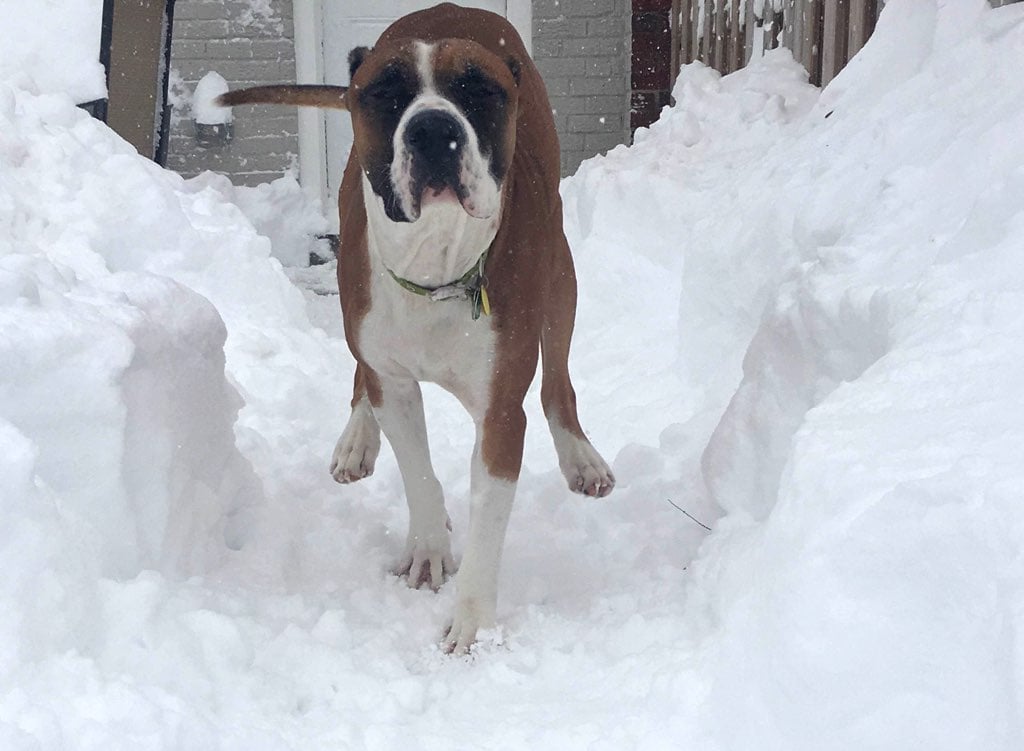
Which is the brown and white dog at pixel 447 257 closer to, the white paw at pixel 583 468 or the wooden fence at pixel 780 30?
the white paw at pixel 583 468

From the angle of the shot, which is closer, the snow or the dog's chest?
the dog's chest

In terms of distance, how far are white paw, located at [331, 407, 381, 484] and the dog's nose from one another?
112cm

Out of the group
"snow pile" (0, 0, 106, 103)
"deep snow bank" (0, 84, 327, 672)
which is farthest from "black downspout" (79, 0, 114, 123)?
"deep snow bank" (0, 84, 327, 672)

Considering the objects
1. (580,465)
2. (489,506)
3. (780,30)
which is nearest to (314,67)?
(780,30)

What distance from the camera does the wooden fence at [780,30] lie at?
5.10 metres

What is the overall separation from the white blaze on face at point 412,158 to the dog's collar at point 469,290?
213 millimetres

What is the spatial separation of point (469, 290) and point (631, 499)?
3.38 ft

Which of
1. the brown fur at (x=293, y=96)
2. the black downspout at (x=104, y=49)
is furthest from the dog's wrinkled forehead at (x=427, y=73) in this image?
the black downspout at (x=104, y=49)

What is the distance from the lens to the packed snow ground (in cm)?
162

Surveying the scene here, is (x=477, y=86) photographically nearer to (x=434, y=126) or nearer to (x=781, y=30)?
(x=434, y=126)

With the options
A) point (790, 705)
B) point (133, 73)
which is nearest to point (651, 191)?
point (133, 73)

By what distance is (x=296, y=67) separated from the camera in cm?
923

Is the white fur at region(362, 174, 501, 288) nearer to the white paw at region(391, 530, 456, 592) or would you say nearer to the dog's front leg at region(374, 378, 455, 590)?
the dog's front leg at region(374, 378, 455, 590)

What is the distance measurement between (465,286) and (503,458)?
41cm
